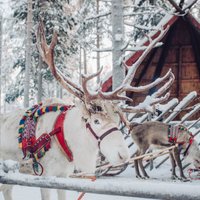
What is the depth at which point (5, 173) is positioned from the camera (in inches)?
107

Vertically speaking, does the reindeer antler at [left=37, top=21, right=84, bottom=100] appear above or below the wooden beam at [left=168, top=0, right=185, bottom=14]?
below

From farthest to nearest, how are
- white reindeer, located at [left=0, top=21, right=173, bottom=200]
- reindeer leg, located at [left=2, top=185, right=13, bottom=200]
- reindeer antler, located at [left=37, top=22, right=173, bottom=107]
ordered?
reindeer leg, located at [left=2, top=185, right=13, bottom=200]
reindeer antler, located at [left=37, top=22, right=173, bottom=107]
white reindeer, located at [left=0, top=21, right=173, bottom=200]

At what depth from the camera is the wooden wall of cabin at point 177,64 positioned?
512 inches

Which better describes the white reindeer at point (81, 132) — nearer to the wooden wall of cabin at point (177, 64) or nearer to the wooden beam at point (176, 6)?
the wooden beam at point (176, 6)

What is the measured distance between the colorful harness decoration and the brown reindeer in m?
4.53

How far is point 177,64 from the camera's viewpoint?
1368cm

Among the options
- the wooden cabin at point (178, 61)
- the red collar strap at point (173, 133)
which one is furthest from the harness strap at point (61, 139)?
the wooden cabin at point (178, 61)

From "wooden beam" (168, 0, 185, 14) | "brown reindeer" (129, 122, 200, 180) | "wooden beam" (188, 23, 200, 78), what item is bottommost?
A: "brown reindeer" (129, 122, 200, 180)

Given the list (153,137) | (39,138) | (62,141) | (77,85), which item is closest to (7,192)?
(39,138)

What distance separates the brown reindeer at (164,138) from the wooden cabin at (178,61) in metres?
4.03

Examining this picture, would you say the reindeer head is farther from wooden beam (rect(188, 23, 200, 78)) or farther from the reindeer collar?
wooden beam (rect(188, 23, 200, 78))

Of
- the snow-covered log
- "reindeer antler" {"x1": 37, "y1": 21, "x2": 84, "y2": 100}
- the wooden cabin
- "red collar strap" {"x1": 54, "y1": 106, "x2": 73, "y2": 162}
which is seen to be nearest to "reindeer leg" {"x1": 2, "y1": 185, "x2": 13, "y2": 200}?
"red collar strap" {"x1": 54, "y1": 106, "x2": 73, "y2": 162}

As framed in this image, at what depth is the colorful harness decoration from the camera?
3.84 meters

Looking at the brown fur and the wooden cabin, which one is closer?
the brown fur
